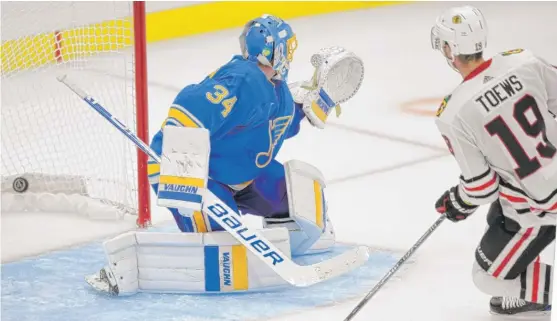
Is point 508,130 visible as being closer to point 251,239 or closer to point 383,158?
point 251,239

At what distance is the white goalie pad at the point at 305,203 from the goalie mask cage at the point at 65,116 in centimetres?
53

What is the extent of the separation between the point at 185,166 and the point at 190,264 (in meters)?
0.33

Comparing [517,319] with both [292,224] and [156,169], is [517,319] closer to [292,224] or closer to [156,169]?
[292,224]

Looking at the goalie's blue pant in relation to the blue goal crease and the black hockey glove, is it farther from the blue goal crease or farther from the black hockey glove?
the black hockey glove

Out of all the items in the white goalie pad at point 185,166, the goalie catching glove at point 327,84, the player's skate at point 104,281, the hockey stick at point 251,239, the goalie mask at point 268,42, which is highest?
the goalie mask at point 268,42

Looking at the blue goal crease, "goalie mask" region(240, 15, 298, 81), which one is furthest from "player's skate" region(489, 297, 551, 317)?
"goalie mask" region(240, 15, 298, 81)

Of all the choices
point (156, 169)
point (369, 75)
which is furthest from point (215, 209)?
point (369, 75)

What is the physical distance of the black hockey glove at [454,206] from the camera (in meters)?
2.96

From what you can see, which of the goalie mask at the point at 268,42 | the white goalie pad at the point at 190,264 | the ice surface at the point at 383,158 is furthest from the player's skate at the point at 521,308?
the goalie mask at the point at 268,42

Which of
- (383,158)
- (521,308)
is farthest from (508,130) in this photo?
(383,158)

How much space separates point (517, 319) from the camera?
3070mm

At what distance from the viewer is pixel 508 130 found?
9.23ft

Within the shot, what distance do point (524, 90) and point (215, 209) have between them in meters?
0.80

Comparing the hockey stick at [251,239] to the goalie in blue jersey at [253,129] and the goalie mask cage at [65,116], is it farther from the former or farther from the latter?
the goalie mask cage at [65,116]
